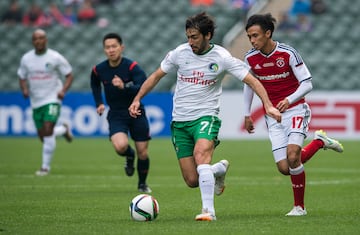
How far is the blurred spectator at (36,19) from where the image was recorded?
30.5 meters

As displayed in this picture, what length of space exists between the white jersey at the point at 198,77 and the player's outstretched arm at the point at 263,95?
0.78 ft

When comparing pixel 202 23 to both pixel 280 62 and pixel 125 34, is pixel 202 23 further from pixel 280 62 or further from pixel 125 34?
pixel 125 34

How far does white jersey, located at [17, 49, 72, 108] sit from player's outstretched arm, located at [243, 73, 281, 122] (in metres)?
7.95

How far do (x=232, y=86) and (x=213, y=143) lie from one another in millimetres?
18198

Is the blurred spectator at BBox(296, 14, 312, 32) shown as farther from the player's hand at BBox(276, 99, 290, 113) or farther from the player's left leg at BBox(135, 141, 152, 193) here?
the player's hand at BBox(276, 99, 290, 113)

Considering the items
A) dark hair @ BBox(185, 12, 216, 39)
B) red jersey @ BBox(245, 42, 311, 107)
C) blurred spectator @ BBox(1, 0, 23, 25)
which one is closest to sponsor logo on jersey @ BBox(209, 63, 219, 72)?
dark hair @ BBox(185, 12, 216, 39)

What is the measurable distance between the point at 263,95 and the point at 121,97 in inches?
174

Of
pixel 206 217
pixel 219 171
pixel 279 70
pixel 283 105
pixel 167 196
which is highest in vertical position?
pixel 279 70

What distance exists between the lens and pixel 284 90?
34.3 ft

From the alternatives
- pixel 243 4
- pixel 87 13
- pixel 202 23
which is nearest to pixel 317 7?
pixel 243 4

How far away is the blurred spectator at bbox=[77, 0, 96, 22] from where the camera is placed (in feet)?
100

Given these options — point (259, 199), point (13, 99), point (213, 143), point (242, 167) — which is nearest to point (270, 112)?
point (213, 143)

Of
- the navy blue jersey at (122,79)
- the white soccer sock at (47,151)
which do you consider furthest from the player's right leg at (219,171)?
the white soccer sock at (47,151)

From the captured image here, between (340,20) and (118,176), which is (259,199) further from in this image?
(340,20)
